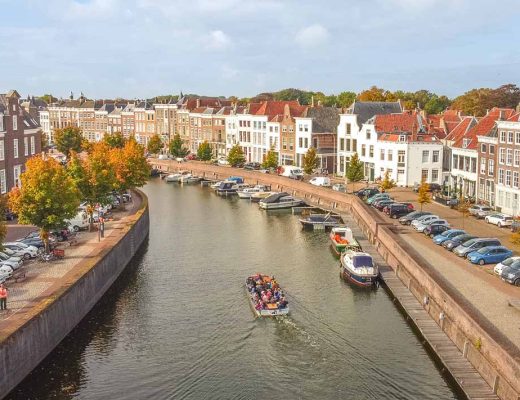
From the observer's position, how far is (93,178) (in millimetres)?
Result: 61656

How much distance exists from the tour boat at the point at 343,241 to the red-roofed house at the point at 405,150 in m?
30.6

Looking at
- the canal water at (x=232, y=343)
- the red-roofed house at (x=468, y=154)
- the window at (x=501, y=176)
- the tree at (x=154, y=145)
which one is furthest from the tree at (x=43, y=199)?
the tree at (x=154, y=145)

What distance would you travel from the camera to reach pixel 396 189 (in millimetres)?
85625

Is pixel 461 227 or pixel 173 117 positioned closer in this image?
pixel 461 227

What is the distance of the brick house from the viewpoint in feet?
239

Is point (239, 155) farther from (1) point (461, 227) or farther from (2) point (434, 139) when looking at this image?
(1) point (461, 227)

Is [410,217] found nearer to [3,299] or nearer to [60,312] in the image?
[60,312]

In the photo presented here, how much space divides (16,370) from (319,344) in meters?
15.6

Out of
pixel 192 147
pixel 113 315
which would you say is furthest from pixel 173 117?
pixel 113 315

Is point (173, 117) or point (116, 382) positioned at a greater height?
point (173, 117)

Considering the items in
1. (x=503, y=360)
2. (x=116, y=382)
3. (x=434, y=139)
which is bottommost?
(x=116, y=382)

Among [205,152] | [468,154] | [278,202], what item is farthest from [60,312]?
[205,152]

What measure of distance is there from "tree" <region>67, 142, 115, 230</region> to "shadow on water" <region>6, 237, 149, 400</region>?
1640 cm

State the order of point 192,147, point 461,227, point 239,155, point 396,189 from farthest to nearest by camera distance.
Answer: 1. point 192,147
2. point 239,155
3. point 396,189
4. point 461,227
